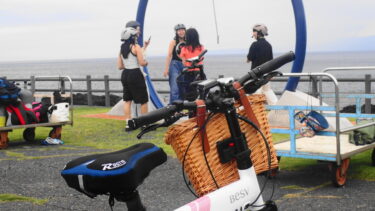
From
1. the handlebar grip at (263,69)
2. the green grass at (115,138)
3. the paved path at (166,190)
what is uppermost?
the handlebar grip at (263,69)

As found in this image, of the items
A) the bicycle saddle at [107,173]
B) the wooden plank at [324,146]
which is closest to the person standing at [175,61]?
the wooden plank at [324,146]

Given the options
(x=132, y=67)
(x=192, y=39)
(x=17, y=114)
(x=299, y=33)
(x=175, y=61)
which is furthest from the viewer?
(x=175, y=61)

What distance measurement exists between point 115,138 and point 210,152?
23.2 ft

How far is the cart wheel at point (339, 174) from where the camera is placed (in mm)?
6016

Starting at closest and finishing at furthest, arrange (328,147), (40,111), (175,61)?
1. (328,147)
2. (40,111)
3. (175,61)

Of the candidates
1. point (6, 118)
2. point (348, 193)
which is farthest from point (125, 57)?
point (348, 193)

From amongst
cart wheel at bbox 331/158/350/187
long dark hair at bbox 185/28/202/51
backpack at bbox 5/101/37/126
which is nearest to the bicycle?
cart wheel at bbox 331/158/350/187

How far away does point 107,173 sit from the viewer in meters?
2.66

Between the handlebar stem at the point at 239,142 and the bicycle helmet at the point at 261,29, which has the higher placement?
the bicycle helmet at the point at 261,29

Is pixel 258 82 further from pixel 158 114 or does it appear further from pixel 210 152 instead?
pixel 158 114

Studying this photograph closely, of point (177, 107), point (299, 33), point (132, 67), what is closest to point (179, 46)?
point (132, 67)

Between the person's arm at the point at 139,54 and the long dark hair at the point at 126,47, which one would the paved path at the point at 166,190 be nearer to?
the person's arm at the point at 139,54

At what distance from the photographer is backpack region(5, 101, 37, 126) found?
30.5 feet

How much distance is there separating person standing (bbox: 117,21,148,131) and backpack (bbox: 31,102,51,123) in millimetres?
1690
